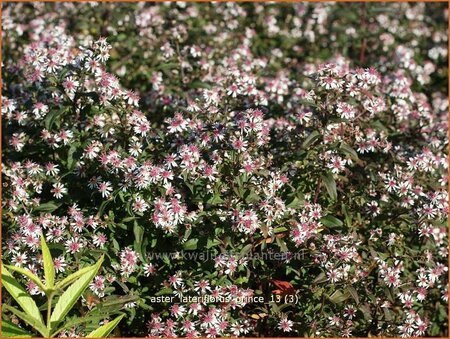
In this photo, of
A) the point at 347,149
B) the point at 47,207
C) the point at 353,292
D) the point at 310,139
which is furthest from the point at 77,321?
the point at 347,149

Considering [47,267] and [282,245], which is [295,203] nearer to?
[282,245]

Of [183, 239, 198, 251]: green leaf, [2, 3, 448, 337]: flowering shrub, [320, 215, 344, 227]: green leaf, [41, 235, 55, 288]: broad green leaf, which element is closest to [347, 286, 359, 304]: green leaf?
[2, 3, 448, 337]: flowering shrub

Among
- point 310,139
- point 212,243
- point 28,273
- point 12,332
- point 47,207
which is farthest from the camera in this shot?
point 47,207

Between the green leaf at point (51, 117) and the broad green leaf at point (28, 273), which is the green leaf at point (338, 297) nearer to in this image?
the broad green leaf at point (28, 273)

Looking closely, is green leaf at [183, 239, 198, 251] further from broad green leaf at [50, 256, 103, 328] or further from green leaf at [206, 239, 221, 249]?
broad green leaf at [50, 256, 103, 328]

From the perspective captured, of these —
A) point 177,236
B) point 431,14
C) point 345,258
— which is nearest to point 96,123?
point 177,236
